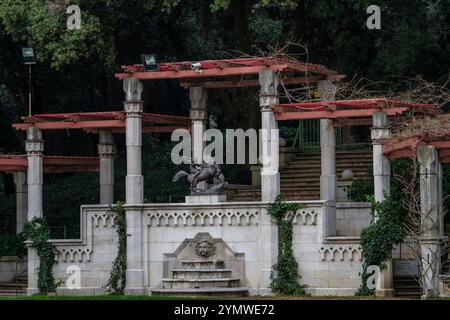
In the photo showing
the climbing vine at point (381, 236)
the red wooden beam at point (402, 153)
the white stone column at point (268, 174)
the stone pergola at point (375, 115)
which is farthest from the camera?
the white stone column at point (268, 174)

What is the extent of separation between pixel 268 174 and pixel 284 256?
2210mm

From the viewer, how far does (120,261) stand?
45125mm

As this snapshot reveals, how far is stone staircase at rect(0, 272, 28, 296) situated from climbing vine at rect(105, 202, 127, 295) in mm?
2905

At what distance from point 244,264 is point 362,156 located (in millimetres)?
8837

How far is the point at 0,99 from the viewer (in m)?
57.2

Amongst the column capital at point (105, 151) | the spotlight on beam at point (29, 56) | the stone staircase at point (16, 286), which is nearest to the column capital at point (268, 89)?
the column capital at point (105, 151)

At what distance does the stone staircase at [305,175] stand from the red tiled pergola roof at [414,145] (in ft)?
22.0

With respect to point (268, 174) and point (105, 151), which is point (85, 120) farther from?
point (268, 174)

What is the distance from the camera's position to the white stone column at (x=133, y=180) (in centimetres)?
4506

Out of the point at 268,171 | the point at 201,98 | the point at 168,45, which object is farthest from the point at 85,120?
the point at 168,45

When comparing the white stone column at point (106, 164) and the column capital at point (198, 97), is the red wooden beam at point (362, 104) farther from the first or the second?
the white stone column at point (106, 164)

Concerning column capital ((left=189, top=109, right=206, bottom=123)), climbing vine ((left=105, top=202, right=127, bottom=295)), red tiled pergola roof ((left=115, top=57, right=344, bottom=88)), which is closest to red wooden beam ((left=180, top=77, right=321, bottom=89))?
red tiled pergola roof ((left=115, top=57, right=344, bottom=88))
